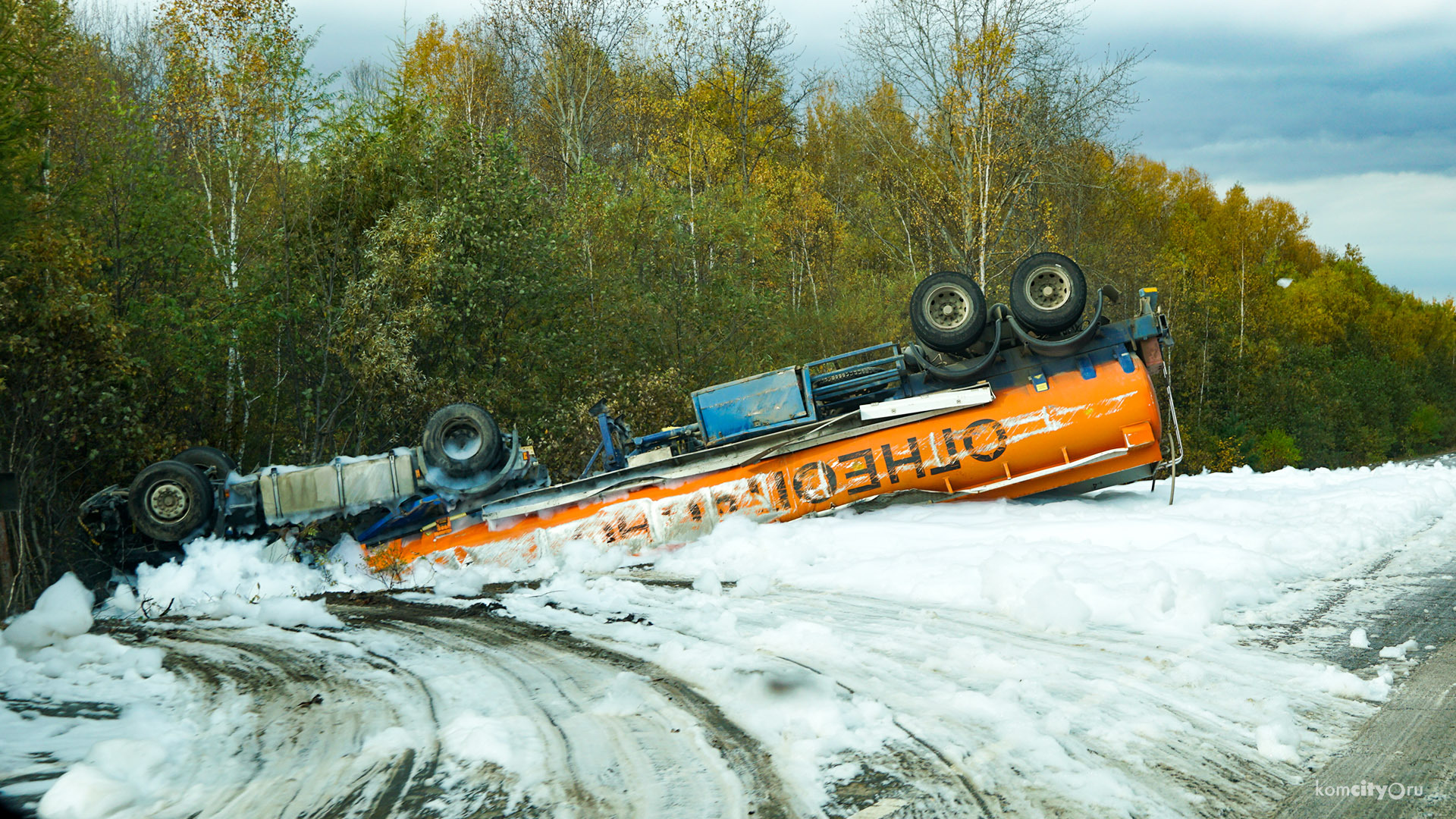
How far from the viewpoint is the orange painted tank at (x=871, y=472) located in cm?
1023

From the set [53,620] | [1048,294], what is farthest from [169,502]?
[1048,294]

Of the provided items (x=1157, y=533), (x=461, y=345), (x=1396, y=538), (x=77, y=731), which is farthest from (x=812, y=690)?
(x=461, y=345)

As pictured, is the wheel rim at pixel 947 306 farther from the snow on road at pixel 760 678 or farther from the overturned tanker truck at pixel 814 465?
the snow on road at pixel 760 678

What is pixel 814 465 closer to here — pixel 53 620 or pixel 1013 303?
pixel 1013 303

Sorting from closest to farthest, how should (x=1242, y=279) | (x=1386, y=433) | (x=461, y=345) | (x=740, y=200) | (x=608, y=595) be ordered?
(x=608, y=595)
(x=461, y=345)
(x=740, y=200)
(x=1242, y=279)
(x=1386, y=433)

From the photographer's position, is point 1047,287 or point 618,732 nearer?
point 618,732

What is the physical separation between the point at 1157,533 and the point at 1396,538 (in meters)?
2.83

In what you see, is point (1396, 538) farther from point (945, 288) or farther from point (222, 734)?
point (222, 734)

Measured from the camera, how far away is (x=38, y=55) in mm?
9297

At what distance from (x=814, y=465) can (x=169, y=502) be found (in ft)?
22.4

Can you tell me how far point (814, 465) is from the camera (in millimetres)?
10445

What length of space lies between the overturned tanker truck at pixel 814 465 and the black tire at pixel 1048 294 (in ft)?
0.06

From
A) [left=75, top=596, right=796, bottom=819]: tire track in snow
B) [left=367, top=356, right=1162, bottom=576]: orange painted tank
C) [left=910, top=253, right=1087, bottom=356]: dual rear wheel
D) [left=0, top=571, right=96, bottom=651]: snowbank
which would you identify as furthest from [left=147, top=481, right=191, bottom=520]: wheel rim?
[left=910, top=253, right=1087, bottom=356]: dual rear wheel

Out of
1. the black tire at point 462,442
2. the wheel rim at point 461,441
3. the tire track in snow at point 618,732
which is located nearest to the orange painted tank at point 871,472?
the black tire at point 462,442
